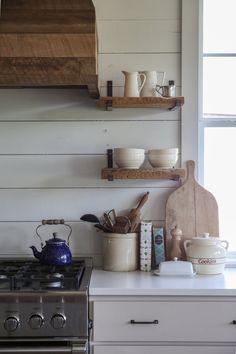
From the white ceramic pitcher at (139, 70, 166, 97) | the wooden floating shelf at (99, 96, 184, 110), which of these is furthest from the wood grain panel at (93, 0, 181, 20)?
the wooden floating shelf at (99, 96, 184, 110)

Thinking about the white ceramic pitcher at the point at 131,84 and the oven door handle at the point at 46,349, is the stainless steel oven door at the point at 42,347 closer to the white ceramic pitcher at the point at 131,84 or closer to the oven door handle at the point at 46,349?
the oven door handle at the point at 46,349

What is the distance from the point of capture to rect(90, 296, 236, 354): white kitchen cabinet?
74.9 inches

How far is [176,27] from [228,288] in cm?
137

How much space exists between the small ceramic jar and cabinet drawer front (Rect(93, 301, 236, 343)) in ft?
0.99

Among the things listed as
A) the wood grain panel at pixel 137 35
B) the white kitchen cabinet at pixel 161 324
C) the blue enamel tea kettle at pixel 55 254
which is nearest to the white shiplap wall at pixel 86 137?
the wood grain panel at pixel 137 35

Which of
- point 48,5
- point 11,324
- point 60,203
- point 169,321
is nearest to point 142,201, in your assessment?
point 60,203

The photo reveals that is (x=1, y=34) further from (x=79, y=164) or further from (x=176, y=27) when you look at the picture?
(x=176, y=27)

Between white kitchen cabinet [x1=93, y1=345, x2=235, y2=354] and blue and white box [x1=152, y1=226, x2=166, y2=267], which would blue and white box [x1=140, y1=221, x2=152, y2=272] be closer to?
blue and white box [x1=152, y1=226, x2=166, y2=267]

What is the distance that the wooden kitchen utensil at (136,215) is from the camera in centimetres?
233

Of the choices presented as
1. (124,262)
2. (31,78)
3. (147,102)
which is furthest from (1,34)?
(124,262)

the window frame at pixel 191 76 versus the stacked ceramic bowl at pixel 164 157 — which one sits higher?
the window frame at pixel 191 76

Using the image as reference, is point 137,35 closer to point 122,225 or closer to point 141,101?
point 141,101

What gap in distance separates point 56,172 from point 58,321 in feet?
2.87

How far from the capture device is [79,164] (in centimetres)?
243
